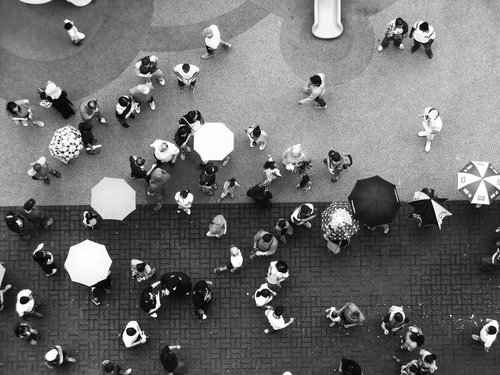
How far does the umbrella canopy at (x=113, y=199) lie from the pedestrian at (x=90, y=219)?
1.65 feet

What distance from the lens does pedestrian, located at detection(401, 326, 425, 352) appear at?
46.6ft

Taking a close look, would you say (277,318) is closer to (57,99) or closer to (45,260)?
(45,260)

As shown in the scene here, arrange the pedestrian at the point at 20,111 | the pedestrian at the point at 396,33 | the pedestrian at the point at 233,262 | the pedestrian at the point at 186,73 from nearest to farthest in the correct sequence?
the pedestrian at the point at 233,262 < the pedestrian at the point at 20,111 < the pedestrian at the point at 186,73 < the pedestrian at the point at 396,33

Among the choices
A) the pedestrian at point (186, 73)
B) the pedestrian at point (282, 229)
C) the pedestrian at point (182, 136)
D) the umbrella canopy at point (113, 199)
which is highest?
the pedestrian at point (186, 73)

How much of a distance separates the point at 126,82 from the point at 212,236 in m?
5.03

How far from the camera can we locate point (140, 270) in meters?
14.5

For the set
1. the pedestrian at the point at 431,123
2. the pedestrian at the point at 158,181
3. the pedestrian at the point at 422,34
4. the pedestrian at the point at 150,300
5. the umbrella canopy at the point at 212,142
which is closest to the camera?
the pedestrian at the point at 150,300

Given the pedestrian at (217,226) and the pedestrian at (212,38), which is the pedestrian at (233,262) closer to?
the pedestrian at (217,226)

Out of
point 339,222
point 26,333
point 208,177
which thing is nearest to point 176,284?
point 208,177

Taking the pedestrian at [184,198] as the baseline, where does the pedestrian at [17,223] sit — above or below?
below

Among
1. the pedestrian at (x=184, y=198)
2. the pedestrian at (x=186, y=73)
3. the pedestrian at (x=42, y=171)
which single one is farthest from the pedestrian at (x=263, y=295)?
the pedestrian at (x=42, y=171)

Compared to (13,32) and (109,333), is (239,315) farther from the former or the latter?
(13,32)

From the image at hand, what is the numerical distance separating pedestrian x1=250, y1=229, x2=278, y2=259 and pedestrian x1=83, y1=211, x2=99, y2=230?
4154mm

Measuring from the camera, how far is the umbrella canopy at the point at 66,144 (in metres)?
14.6
